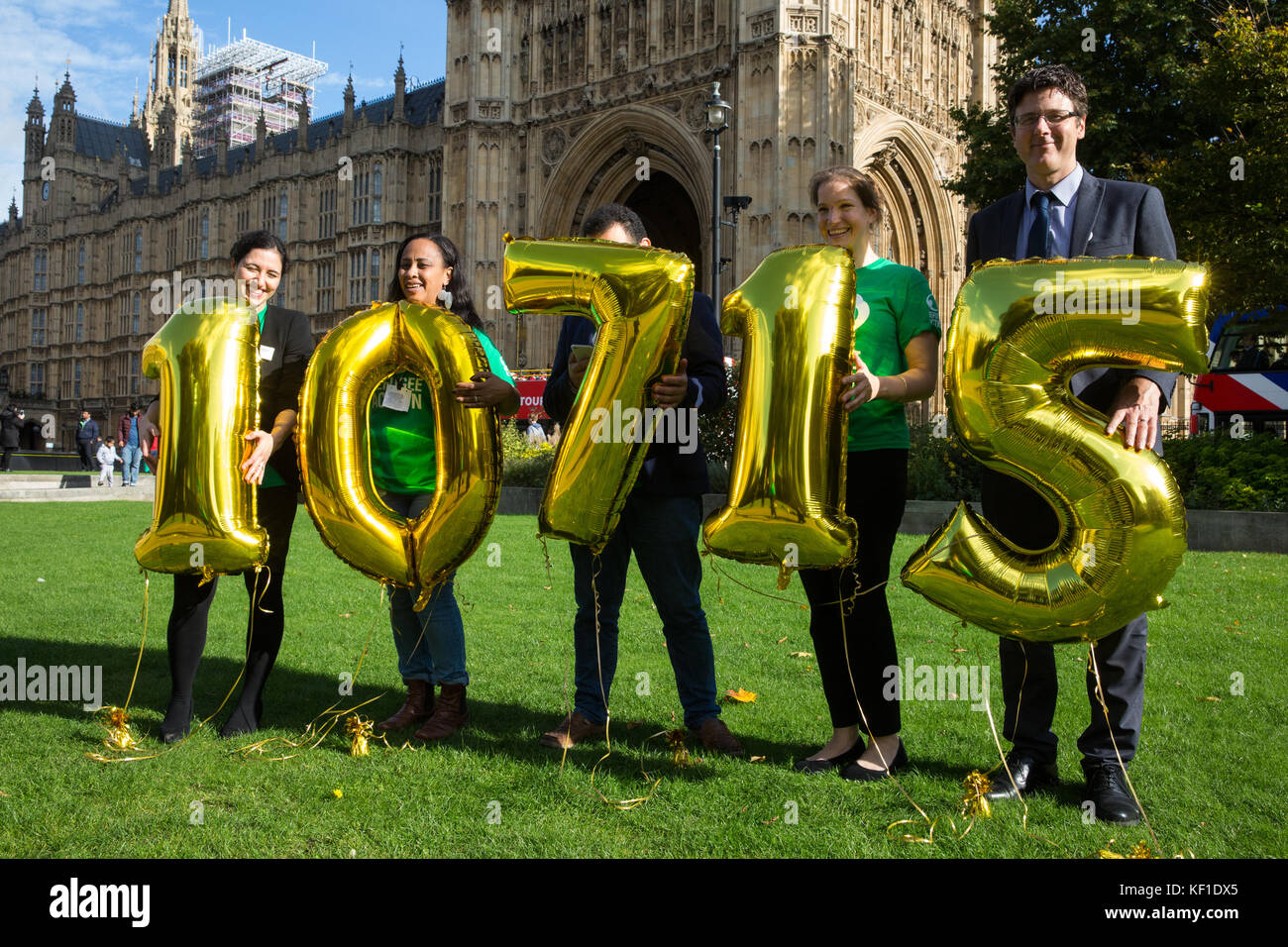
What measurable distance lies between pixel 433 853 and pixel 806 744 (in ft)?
5.26

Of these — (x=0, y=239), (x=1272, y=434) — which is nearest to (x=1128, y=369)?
(x=1272, y=434)

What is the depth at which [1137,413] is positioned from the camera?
107 inches

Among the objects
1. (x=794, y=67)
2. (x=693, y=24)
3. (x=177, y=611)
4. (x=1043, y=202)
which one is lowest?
(x=177, y=611)

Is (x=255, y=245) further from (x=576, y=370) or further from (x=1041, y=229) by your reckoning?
(x=1041, y=229)

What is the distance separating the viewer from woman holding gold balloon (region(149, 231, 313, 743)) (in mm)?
3770

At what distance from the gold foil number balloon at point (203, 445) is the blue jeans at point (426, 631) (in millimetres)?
570

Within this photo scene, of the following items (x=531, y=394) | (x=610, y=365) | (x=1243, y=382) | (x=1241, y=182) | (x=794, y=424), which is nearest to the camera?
(x=794, y=424)

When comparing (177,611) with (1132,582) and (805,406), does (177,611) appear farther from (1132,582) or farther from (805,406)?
(1132,582)

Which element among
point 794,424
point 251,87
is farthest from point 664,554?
point 251,87

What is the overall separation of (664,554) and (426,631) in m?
1.07

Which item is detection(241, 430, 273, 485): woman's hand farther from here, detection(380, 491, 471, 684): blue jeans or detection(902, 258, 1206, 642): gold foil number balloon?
detection(902, 258, 1206, 642): gold foil number balloon

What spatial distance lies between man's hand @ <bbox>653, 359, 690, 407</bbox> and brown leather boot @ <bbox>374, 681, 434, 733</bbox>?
5.59 ft

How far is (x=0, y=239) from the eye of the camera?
67.4 meters

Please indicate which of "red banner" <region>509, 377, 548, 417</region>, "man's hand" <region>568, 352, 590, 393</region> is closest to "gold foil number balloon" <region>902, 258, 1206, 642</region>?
"man's hand" <region>568, 352, 590, 393</region>
